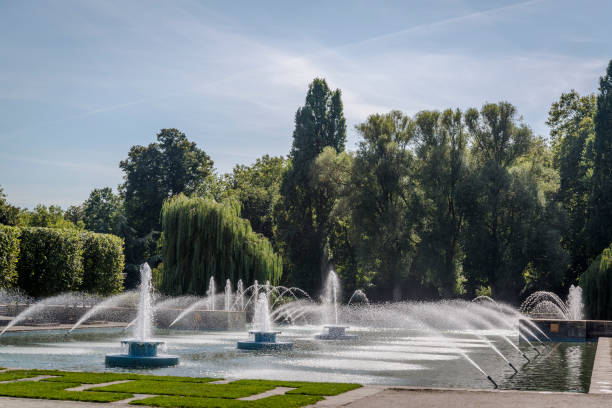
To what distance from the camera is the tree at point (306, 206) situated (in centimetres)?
5734

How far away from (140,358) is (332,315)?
3064 centimetres

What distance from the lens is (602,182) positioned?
47.5 meters

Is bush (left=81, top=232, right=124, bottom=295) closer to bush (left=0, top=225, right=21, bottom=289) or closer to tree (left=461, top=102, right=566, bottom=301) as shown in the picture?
bush (left=0, top=225, right=21, bottom=289)

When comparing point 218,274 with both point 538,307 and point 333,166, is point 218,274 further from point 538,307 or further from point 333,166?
point 538,307

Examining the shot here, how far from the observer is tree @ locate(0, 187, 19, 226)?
57.7 m

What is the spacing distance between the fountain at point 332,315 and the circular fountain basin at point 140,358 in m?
11.4

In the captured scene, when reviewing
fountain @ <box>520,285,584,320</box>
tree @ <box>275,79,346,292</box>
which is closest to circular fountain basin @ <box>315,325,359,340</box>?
fountain @ <box>520,285,584,320</box>

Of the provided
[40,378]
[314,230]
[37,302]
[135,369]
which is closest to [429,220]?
[314,230]

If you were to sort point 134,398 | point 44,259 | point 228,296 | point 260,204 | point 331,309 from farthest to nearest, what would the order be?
point 260,204, point 331,309, point 228,296, point 44,259, point 134,398

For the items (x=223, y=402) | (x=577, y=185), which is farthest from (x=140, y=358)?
(x=577, y=185)

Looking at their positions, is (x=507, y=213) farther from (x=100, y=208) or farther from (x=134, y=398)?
(x=100, y=208)

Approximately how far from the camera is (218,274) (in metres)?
41.3

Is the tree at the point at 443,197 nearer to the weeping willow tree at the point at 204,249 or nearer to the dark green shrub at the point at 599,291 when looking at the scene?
the weeping willow tree at the point at 204,249

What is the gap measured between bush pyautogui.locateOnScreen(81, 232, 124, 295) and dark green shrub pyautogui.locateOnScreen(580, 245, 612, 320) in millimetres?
25851
